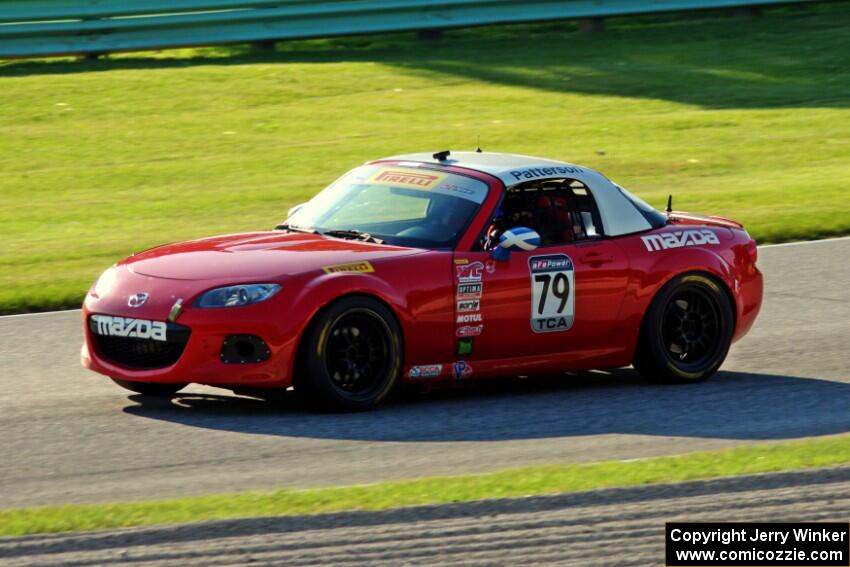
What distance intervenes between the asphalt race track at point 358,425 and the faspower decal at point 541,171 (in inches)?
49.0

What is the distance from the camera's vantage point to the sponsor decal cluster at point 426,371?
880cm

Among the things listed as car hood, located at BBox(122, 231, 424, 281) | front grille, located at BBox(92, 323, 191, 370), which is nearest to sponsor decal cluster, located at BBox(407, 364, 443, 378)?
car hood, located at BBox(122, 231, 424, 281)

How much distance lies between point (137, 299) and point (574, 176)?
2792 millimetres

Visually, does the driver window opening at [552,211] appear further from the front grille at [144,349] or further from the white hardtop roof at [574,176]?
the front grille at [144,349]

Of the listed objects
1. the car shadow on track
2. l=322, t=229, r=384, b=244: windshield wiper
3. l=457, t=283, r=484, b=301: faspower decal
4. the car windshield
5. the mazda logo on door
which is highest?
the car windshield

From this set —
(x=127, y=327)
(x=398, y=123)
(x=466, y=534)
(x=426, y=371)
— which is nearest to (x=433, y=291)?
(x=426, y=371)

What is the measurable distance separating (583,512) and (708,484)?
71 centimetres

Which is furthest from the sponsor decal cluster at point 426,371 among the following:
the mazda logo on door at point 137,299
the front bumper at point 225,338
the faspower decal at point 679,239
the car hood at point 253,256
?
the faspower decal at point 679,239

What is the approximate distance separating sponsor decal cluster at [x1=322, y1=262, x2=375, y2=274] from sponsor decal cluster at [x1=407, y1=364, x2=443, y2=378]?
2.02 feet

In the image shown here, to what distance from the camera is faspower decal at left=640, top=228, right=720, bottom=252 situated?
980 centimetres

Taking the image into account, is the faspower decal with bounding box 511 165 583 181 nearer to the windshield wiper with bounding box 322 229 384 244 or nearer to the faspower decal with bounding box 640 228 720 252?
the faspower decal with bounding box 640 228 720 252

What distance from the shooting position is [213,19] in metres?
21.1

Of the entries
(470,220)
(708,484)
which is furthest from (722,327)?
(708,484)

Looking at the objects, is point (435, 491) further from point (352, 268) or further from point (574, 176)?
point (574, 176)
